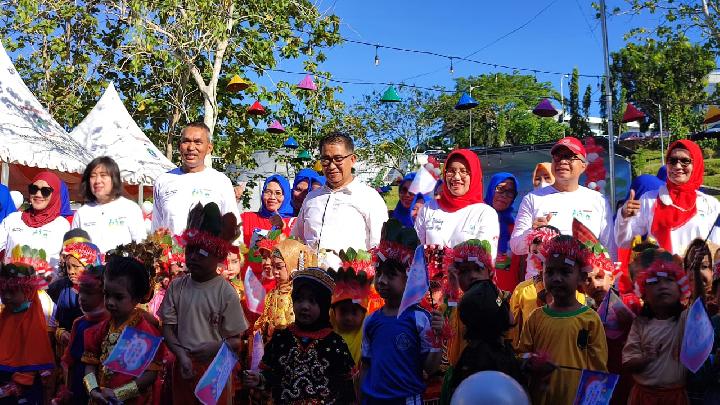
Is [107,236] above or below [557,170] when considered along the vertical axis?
below

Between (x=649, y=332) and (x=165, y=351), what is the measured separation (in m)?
2.76

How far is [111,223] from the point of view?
6.04 meters

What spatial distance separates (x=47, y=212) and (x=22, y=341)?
152cm

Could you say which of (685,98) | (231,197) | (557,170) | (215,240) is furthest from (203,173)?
(685,98)

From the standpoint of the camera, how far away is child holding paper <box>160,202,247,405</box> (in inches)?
163

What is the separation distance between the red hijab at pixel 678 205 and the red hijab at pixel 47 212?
5.07m

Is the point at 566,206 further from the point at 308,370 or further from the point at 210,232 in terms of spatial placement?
the point at 210,232

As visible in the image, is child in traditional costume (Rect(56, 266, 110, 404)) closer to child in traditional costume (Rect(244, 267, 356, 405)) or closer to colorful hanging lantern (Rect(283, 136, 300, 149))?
child in traditional costume (Rect(244, 267, 356, 405))

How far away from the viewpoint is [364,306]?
16.0 ft

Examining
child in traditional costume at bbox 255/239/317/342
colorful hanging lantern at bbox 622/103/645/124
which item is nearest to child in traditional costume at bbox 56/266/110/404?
child in traditional costume at bbox 255/239/317/342

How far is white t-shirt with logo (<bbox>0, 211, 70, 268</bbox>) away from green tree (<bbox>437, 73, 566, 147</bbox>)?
29374 mm

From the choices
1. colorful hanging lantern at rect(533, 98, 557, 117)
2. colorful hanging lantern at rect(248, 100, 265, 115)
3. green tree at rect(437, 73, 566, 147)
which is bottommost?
colorful hanging lantern at rect(533, 98, 557, 117)

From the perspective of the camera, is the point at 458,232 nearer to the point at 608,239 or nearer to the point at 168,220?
the point at 608,239

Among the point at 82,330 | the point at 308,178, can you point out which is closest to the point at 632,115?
the point at 308,178
